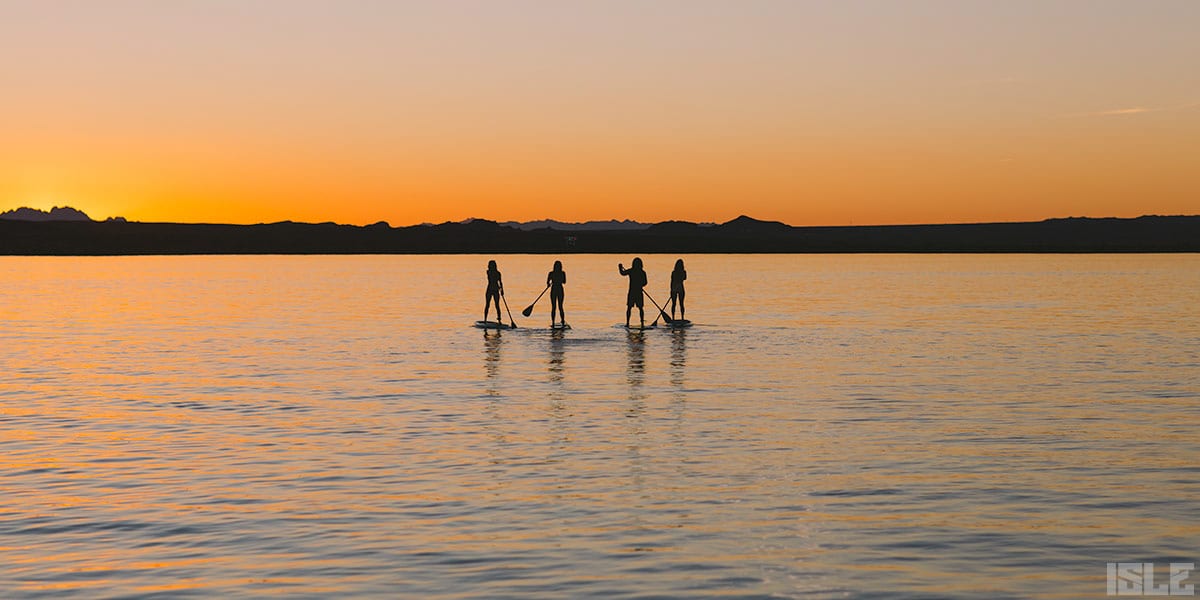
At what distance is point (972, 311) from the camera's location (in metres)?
53.1

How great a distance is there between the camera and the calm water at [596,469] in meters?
10.7

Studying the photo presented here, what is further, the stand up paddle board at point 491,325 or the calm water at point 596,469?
the stand up paddle board at point 491,325

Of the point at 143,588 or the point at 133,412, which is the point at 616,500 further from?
the point at 133,412

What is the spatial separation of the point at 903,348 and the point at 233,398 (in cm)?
1670

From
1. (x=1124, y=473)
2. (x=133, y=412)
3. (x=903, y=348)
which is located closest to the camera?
(x=1124, y=473)

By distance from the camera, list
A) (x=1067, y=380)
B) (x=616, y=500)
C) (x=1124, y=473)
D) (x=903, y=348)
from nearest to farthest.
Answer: (x=616, y=500)
(x=1124, y=473)
(x=1067, y=380)
(x=903, y=348)

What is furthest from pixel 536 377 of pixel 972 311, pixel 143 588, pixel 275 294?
pixel 275 294

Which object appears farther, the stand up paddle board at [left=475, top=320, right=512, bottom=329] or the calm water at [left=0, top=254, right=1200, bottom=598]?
the stand up paddle board at [left=475, top=320, right=512, bottom=329]

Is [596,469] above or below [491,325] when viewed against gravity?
above

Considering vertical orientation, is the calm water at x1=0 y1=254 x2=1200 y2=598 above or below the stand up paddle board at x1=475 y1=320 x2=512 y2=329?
above

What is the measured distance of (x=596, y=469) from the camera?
1514 cm

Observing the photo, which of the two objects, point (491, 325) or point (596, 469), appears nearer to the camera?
point (596, 469)

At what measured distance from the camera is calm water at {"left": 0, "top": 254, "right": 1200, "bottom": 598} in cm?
1066

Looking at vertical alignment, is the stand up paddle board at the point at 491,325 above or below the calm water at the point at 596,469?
below
